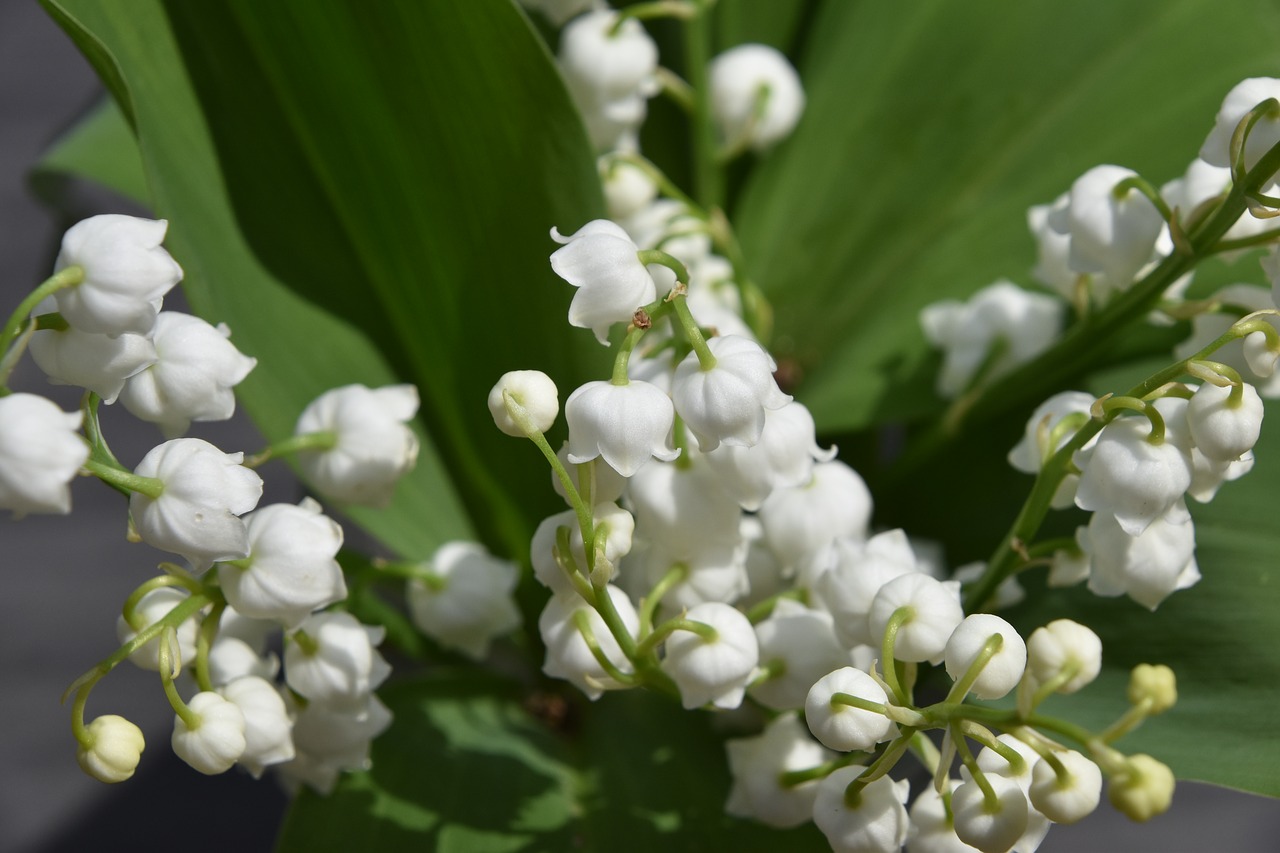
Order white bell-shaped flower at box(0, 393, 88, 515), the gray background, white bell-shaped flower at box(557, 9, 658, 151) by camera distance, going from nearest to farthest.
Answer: white bell-shaped flower at box(0, 393, 88, 515) → white bell-shaped flower at box(557, 9, 658, 151) → the gray background

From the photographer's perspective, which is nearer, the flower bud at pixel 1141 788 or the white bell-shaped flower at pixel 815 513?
the flower bud at pixel 1141 788

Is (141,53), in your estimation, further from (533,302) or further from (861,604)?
(861,604)

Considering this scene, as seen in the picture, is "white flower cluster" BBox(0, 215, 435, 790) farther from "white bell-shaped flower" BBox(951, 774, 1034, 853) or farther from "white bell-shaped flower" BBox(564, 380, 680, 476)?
"white bell-shaped flower" BBox(951, 774, 1034, 853)

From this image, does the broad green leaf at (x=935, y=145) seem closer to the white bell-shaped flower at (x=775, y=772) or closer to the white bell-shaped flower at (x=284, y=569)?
the white bell-shaped flower at (x=775, y=772)

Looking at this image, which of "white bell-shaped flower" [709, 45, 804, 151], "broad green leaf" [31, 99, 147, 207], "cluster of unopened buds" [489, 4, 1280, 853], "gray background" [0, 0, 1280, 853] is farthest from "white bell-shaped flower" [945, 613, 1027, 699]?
"gray background" [0, 0, 1280, 853]

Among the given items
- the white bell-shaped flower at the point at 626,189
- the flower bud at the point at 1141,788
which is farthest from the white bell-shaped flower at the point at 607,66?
the flower bud at the point at 1141,788

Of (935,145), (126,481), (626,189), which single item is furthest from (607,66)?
(126,481)
